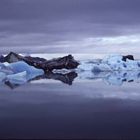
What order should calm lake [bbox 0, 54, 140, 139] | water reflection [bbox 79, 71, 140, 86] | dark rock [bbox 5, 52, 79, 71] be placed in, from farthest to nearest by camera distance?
dark rock [bbox 5, 52, 79, 71] → water reflection [bbox 79, 71, 140, 86] → calm lake [bbox 0, 54, 140, 139]

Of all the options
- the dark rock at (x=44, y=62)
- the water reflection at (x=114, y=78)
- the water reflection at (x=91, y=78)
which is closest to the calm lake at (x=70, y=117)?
the water reflection at (x=91, y=78)

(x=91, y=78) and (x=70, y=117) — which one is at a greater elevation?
(x=91, y=78)

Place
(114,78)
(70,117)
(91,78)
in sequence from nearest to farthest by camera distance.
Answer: (70,117) < (114,78) < (91,78)

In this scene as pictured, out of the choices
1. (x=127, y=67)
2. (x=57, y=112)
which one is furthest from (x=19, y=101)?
(x=127, y=67)

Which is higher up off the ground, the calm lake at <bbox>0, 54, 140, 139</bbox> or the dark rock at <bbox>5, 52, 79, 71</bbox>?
the dark rock at <bbox>5, 52, 79, 71</bbox>

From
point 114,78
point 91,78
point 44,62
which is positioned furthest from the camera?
point 44,62

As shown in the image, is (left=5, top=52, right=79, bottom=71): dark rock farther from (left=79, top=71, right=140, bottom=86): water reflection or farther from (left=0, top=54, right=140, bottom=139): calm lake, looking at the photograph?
(left=0, top=54, right=140, bottom=139): calm lake

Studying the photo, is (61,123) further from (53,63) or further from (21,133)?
(53,63)

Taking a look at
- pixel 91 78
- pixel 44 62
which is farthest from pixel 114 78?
pixel 44 62

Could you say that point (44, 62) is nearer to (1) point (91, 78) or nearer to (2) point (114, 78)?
(1) point (91, 78)

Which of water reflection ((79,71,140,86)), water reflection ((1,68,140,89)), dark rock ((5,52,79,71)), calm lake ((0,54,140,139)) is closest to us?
calm lake ((0,54,140,139))

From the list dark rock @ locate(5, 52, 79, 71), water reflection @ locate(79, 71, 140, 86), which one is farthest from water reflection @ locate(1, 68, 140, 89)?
dark rock @ locate(5, 52, 79, 71)

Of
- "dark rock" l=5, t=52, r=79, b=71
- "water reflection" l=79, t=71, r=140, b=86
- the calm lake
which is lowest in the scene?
the calm lake

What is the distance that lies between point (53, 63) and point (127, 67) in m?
4.19
